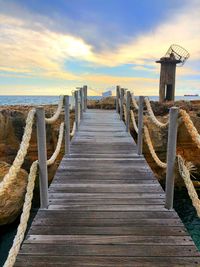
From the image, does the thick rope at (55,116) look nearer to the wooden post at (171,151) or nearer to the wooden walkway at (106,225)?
the wooden walkway at (106,225)

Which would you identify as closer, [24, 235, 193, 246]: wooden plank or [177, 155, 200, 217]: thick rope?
[24, 235, 193, 246]: wooden plank

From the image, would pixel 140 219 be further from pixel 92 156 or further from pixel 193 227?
pixel 193 227

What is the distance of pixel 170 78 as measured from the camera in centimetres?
A: 2142

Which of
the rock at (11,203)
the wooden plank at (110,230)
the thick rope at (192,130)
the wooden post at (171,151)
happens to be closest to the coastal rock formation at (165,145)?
the rock at (11,203)

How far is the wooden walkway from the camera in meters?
2.63

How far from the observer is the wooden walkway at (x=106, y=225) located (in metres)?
2.63

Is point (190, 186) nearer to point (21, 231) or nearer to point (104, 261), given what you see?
point (104, 261)

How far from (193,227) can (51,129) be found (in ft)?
27.4

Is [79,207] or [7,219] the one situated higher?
[79,207]

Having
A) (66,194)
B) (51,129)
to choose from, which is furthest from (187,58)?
(66,194)

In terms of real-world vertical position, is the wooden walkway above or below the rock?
above

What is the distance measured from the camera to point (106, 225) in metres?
3.20

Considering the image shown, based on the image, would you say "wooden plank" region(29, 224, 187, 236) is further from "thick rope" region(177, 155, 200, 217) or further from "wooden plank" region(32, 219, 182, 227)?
"thick rope" region(177, 155, 200, 217)

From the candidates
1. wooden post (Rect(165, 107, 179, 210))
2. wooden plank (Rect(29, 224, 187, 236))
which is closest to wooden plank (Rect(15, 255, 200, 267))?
wooden plank (Rect(29, 224, 187, 236))
